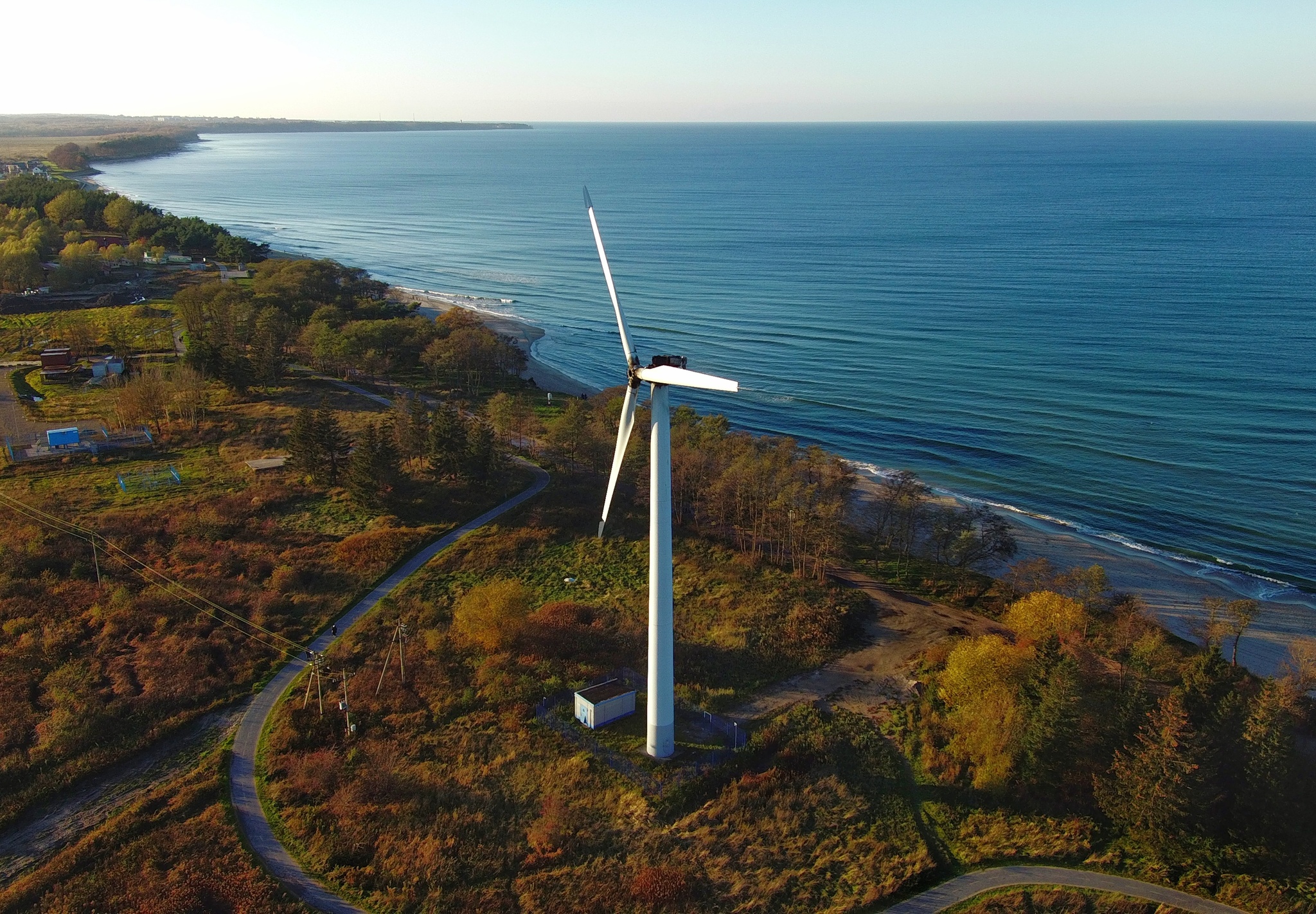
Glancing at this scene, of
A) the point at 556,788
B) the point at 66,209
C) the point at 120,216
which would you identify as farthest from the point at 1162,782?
the point at 66,209

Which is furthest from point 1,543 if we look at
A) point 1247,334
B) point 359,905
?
point 1247,334

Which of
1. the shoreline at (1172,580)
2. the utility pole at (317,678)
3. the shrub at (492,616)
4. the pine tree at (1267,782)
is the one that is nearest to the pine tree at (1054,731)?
the pine tree at (1267,782)

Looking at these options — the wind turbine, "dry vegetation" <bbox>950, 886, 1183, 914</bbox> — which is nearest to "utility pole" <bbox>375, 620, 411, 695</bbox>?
the wind turbine

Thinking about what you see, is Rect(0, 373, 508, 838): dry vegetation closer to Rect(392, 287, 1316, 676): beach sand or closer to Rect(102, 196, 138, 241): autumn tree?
Rect(392, 287, 1316, 676): beach sand

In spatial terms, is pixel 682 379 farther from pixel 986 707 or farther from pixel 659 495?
pixel 986 707

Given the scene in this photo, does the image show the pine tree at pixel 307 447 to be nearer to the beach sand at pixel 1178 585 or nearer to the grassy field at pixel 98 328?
the beach sand at pixel 1178 585

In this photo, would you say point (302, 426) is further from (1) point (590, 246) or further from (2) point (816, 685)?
(1) point (590, 246)
